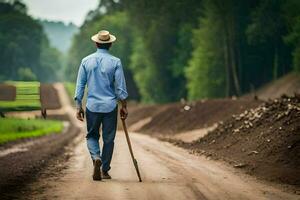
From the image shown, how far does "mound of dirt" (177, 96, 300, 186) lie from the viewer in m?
12.8

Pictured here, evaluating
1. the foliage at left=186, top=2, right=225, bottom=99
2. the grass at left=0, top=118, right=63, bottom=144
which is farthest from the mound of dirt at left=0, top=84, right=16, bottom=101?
the foliage at left=186, top=2, right=225, bottom=99

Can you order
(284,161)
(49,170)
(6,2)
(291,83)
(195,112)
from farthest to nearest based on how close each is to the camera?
(291,83), (195,112), (6,2), (284,161), (49,170)

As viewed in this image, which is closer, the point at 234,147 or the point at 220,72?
the point at 234,147

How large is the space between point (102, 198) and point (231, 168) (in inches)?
235

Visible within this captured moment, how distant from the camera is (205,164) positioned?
14.2 meters

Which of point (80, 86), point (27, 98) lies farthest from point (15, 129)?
point (80, 86)

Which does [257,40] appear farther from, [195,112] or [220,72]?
[195,112]

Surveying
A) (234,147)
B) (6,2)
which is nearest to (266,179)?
(234,147)

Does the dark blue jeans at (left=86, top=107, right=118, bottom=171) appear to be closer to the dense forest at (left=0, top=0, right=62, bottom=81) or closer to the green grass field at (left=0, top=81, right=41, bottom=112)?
the green grass field at (left=0, top=81, right=41, bottom=112)

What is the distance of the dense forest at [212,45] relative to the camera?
2111 inches

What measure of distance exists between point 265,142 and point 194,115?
953 inches

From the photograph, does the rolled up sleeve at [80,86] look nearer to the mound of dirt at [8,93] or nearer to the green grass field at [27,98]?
the green grass field at [27,98]

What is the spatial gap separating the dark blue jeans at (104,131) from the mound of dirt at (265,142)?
10.7ft

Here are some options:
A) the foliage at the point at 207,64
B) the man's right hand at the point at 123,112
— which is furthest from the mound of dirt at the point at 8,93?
the foliage at the point at 207,64
